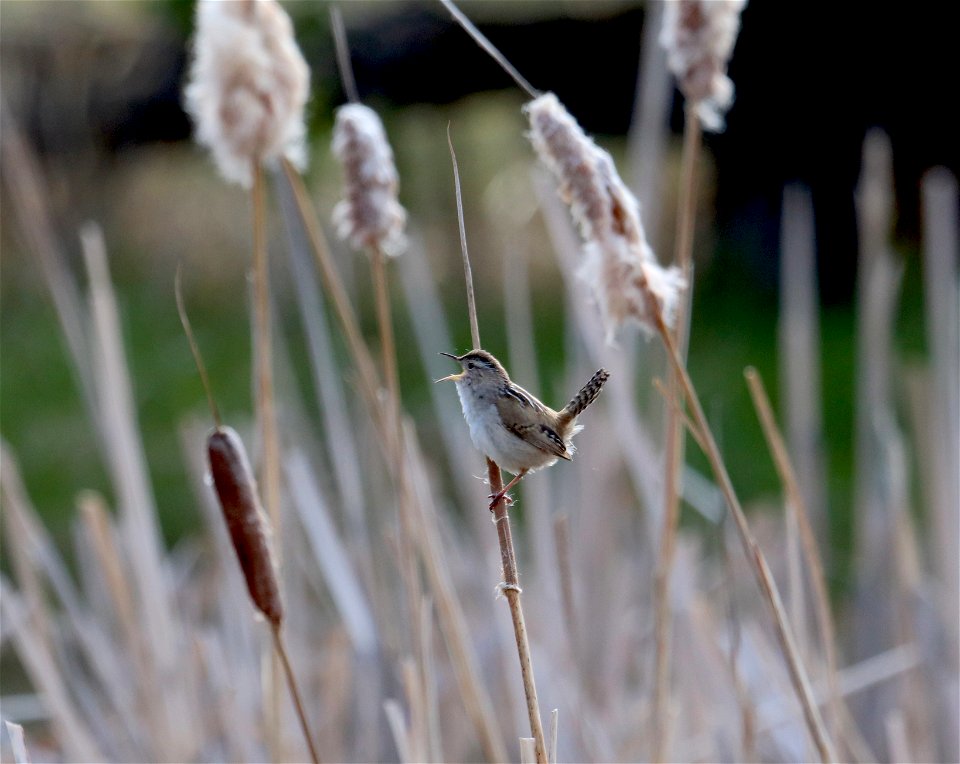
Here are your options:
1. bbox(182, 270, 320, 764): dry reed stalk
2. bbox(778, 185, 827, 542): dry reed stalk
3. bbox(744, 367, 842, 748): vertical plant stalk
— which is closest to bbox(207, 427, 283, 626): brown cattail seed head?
bbox(182, 270, 320, 764): dry reed stalk

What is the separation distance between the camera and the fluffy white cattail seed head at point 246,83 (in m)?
0.74

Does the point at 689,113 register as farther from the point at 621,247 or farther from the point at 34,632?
the point at 34,632

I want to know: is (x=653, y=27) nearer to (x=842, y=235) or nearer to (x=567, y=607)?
(x=567, y=607)

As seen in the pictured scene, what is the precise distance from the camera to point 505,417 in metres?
0.71

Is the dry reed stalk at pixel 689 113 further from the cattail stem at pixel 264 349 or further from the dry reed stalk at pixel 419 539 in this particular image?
the cattail stem at pixel 264 349

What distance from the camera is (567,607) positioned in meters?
0.88

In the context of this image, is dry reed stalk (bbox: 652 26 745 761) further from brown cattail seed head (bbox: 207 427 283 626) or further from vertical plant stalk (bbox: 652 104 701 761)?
brown cattail seed head (bbox: 207 427 283 626)

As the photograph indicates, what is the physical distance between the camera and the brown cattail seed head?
0.57m

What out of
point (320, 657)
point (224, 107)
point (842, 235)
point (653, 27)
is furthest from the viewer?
point (842, 235)

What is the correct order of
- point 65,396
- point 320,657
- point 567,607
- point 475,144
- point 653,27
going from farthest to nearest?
point 475,144, point 65,396, point 320,657, point 653,27, point 567,607

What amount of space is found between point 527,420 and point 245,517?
0.21 metres

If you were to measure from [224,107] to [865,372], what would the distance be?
932 millimetres

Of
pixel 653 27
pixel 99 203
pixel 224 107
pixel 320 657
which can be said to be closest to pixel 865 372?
pixel 653 27

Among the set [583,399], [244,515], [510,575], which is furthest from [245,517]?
[583,399]
